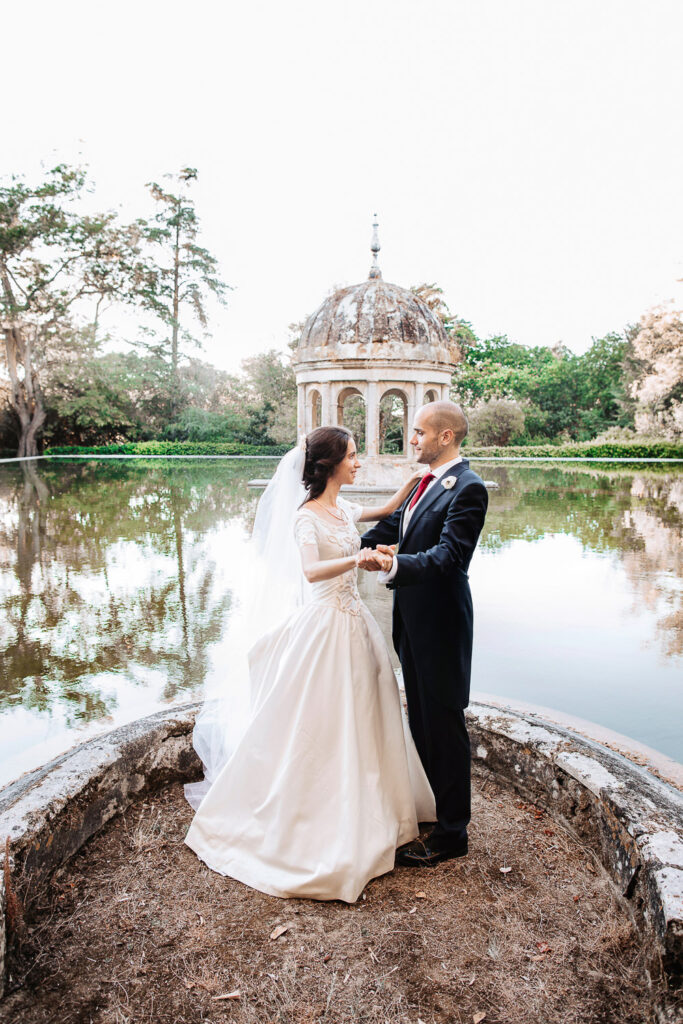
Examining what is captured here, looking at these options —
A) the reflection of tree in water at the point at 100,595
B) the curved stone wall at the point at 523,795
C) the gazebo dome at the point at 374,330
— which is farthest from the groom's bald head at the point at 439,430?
the gazebo dome at the point at 374,330

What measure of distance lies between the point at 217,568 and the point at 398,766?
21.8 feet

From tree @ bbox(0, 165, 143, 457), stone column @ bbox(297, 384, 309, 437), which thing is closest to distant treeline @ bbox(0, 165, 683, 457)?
tree @ bbox(0, 165, 143, 457)

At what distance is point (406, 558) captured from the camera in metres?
2.42

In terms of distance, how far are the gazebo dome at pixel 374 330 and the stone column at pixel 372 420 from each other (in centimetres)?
75

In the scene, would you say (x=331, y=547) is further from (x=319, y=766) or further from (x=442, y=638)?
(x=319, y=766)

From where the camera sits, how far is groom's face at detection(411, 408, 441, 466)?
2.76 metres

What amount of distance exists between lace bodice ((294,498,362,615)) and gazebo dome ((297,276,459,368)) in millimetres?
11214

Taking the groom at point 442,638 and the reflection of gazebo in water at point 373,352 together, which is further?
the reflection of gazebo in water at point 373,352

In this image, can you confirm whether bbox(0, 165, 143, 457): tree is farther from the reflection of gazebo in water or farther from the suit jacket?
the suit jacket

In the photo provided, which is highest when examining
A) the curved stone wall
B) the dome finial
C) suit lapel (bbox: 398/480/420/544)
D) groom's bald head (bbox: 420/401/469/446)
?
the dome finial

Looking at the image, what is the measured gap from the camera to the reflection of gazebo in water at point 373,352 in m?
13.6

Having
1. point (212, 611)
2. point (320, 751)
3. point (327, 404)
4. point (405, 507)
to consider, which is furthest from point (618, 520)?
point (320, 751)

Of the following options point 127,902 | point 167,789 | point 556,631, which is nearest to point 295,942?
point 127,902

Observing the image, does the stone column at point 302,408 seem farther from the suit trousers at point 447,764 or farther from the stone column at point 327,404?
the suit trousers at point 447,764
